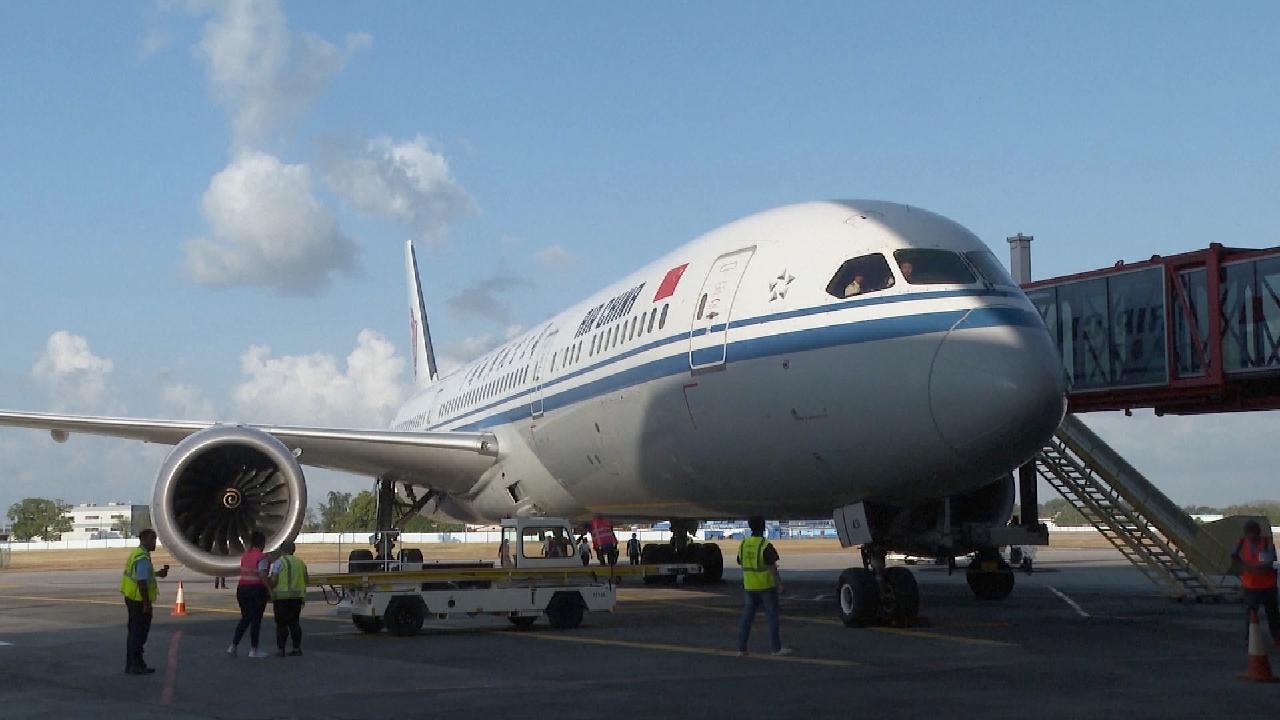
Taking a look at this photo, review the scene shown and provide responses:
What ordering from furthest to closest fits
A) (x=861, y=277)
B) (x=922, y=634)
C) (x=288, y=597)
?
(x=922, y=634) < (x=288, y=597) < (x=861, y=277)

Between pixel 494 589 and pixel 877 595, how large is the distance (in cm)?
458

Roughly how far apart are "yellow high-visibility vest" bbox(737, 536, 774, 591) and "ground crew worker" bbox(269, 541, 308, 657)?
4.40 m

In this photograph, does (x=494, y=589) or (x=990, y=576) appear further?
(x=990, y=576)

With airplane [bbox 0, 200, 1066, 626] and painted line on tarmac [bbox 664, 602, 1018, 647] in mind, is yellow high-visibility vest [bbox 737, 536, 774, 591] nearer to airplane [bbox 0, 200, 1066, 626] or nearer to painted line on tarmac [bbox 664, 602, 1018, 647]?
airplane [bbox 0, 200, 1066, 626]

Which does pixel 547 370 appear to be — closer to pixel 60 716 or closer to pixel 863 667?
pixel 863 667

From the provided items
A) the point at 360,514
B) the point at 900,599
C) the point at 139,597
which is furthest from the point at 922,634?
the point at 360,514

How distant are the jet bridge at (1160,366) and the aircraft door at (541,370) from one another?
887 cm

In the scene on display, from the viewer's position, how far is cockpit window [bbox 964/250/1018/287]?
1330 centimetres

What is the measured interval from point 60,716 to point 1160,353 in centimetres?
2043

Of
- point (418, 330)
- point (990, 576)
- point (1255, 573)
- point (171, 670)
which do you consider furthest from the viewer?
point (418, 330)

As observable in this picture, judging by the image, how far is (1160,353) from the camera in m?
24.4

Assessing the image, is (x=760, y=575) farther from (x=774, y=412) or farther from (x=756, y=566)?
(x=774, y=412)

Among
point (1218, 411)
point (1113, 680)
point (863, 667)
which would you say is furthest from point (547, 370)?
point (1218, 411)

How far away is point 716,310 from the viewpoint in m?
14.8
